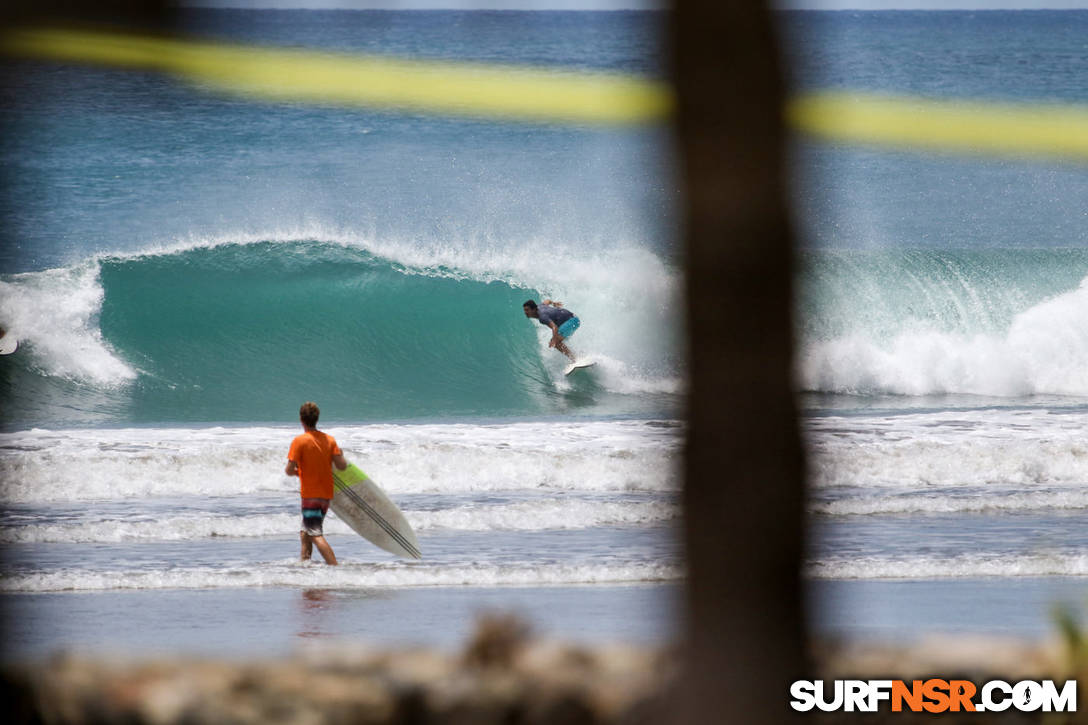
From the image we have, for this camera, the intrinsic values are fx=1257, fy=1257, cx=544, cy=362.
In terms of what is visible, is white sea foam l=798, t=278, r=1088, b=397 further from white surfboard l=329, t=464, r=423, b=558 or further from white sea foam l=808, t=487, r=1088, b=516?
white surfboard l=329, t=464, r=423, b=558

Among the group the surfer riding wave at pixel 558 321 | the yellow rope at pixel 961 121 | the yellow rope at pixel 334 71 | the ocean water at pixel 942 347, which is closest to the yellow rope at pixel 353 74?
the yellow rope at pixel 334 71

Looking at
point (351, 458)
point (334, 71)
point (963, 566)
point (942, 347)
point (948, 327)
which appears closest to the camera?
point (334, 71)

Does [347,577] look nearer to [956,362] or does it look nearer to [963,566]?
[963,566]

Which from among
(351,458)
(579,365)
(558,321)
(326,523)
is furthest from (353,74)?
(579,365)

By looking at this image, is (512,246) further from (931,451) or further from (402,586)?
(402,586)

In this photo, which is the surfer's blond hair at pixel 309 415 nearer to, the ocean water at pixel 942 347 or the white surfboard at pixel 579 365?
the ocean water at pixel 942 347

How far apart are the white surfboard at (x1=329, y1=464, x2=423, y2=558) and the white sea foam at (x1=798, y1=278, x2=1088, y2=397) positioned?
37.1ft

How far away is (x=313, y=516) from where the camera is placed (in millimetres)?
7703

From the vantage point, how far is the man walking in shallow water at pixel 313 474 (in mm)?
7707

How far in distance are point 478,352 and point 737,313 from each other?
58.4 ft

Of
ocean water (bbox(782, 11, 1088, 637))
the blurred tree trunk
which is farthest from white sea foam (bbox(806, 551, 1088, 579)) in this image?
the blurred tree trunk

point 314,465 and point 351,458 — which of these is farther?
point 351,458

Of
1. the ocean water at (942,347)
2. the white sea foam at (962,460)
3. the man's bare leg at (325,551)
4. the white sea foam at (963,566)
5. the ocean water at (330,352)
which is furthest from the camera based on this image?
the white sea foam at (962,460)

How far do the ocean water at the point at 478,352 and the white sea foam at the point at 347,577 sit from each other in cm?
3
